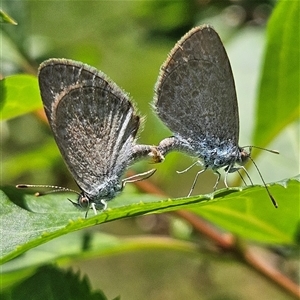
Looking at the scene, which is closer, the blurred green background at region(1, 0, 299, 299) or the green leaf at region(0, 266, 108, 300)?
the green leaf at region(0, 266, 108, 300)

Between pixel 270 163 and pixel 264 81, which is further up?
pixel 264 81

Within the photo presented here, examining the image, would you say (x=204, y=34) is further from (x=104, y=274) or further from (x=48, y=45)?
(x=104, y=274)

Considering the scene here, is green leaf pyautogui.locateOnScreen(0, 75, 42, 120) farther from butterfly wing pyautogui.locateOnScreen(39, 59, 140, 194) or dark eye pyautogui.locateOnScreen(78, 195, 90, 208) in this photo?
dark eye pyautogui.locateOnScreen(78, 195, 90, 208)

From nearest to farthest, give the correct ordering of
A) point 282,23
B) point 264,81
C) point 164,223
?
point 282,23
point 264,81
point 164,223

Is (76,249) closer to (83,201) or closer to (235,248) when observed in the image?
(83,201)

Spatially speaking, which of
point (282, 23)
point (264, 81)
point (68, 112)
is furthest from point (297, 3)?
point (68, 112)

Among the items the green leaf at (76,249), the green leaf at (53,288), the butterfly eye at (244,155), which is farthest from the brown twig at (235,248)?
the green leaf at (53,288)

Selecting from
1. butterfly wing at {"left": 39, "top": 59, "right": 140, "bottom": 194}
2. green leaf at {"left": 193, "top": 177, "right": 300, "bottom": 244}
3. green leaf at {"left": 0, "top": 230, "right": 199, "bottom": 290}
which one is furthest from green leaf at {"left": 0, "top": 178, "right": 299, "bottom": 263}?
green leaf at {"left": 0, "top": 230, "right": 199, "bottom": 290}
